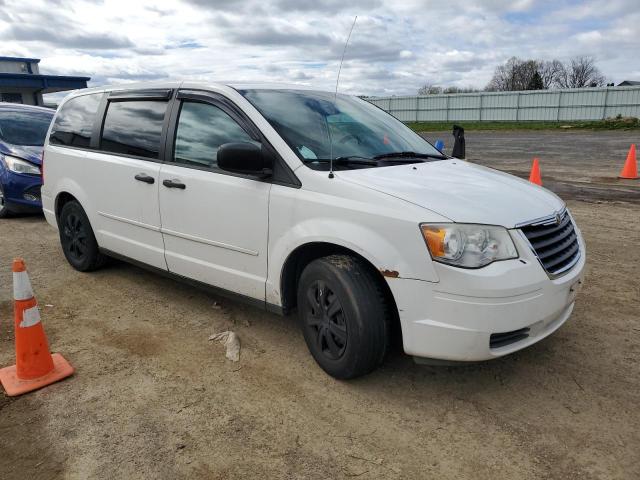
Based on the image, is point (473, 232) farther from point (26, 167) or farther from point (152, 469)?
point (26, 167)

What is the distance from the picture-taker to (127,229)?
14.6 feet

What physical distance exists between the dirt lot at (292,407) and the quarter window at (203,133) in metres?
1.28

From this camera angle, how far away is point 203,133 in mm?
3771

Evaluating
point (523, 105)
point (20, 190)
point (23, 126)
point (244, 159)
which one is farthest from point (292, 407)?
point (523, 105)

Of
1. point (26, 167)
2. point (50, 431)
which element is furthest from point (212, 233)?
point (26, 167)

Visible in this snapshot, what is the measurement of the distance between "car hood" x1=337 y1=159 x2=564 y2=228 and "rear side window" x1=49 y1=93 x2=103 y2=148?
A: 2.90 metres

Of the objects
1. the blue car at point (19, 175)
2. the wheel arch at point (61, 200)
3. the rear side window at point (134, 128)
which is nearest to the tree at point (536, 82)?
the blue car at point (19, 175)

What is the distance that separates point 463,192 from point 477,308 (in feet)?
2.36

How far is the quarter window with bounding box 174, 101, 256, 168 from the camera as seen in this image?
3.60 m

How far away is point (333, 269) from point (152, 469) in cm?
136

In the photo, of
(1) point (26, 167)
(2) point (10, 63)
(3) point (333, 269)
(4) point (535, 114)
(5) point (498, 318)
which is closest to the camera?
(5) point (498, 318)

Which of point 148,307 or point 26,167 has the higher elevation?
point 26,167

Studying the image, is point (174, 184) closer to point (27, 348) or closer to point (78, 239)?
point (27, 348)

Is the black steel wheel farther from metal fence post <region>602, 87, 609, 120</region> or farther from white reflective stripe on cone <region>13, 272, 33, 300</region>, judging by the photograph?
metal fence post <region>602, 87, 609, 120</region>
